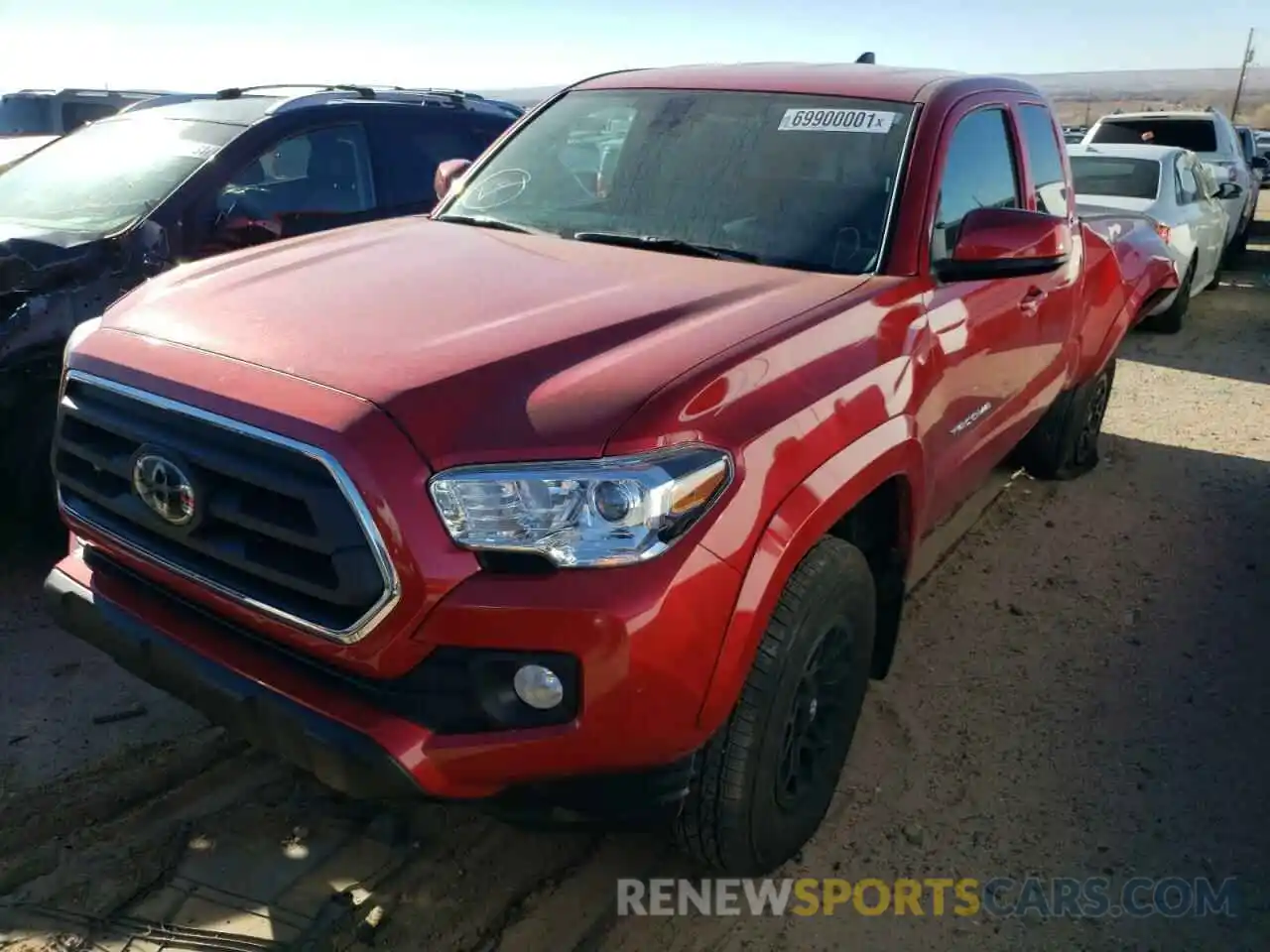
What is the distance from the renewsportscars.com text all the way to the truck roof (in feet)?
7.50

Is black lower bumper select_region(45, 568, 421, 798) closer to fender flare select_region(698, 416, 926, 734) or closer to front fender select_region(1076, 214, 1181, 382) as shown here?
fender flare select_region(698, 416, 926, 734)

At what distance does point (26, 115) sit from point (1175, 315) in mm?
11722

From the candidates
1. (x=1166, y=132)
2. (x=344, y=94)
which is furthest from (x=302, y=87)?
(x=1166, y=132)

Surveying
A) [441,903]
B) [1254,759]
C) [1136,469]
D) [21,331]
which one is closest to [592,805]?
[441,903]

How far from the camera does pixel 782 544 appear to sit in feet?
7.21

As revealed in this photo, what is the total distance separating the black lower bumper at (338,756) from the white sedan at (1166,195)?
25.3ft

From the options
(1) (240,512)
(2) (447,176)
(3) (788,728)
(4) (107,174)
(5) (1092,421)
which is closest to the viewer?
(1) (240,512)

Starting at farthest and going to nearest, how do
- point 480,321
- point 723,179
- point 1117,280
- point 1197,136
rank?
1. point 1197,136
2. point 1117,280
3. point 723,179
4. point 480,321

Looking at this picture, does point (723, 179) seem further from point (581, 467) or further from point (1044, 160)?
point (1044, 160)

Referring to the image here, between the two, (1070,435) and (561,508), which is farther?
(1070,435)

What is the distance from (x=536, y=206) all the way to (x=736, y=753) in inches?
77.3

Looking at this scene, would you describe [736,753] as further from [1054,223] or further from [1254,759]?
[1254,759]

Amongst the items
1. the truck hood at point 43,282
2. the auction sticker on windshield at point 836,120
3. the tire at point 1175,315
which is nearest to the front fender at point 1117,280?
the auction sticker on windshield at point 836,120

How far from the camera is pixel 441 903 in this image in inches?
101
